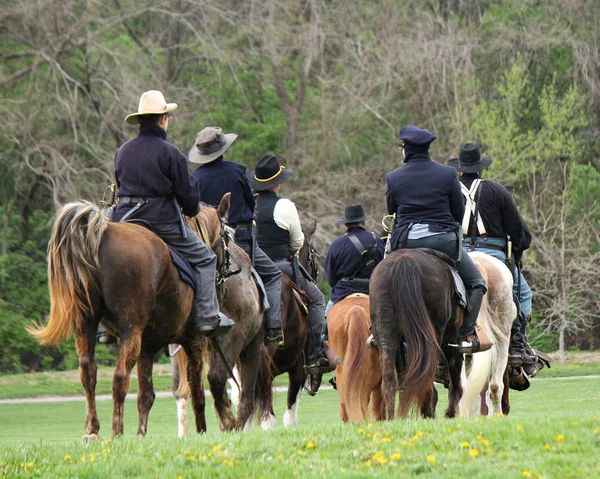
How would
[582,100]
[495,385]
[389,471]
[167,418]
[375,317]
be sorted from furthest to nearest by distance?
[582,100] < [167,418] < [495,385] < [375,317] < [389,471]

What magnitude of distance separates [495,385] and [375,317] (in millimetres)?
3476

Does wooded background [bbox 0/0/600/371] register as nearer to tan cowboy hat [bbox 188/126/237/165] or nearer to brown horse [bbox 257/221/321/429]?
brown horse [bbox 257/221/321/429]

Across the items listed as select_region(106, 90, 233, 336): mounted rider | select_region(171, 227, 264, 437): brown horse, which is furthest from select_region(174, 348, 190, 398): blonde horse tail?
select_region(106, 90, 233, 336): mounted rider

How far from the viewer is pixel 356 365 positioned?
Result: 1214 cm

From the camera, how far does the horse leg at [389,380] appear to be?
9.63 meters

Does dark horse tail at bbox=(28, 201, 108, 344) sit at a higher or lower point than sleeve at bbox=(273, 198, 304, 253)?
lower

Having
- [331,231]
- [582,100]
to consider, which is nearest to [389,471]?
[331,231]

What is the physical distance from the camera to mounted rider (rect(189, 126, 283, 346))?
37.3ft

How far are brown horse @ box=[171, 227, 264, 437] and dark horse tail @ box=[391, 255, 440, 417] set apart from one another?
5.40 feet

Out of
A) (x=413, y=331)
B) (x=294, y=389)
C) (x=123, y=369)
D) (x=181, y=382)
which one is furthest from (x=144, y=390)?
(x=294, y=389)

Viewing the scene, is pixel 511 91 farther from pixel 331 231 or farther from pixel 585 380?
pixel 585 380

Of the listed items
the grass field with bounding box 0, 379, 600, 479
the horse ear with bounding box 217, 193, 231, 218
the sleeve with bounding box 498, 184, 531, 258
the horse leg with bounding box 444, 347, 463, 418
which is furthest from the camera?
the sleeve with bounding box 498, 184, 531, 258

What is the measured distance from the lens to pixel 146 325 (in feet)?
30.3

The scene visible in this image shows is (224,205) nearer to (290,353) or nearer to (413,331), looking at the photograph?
(413,331)
